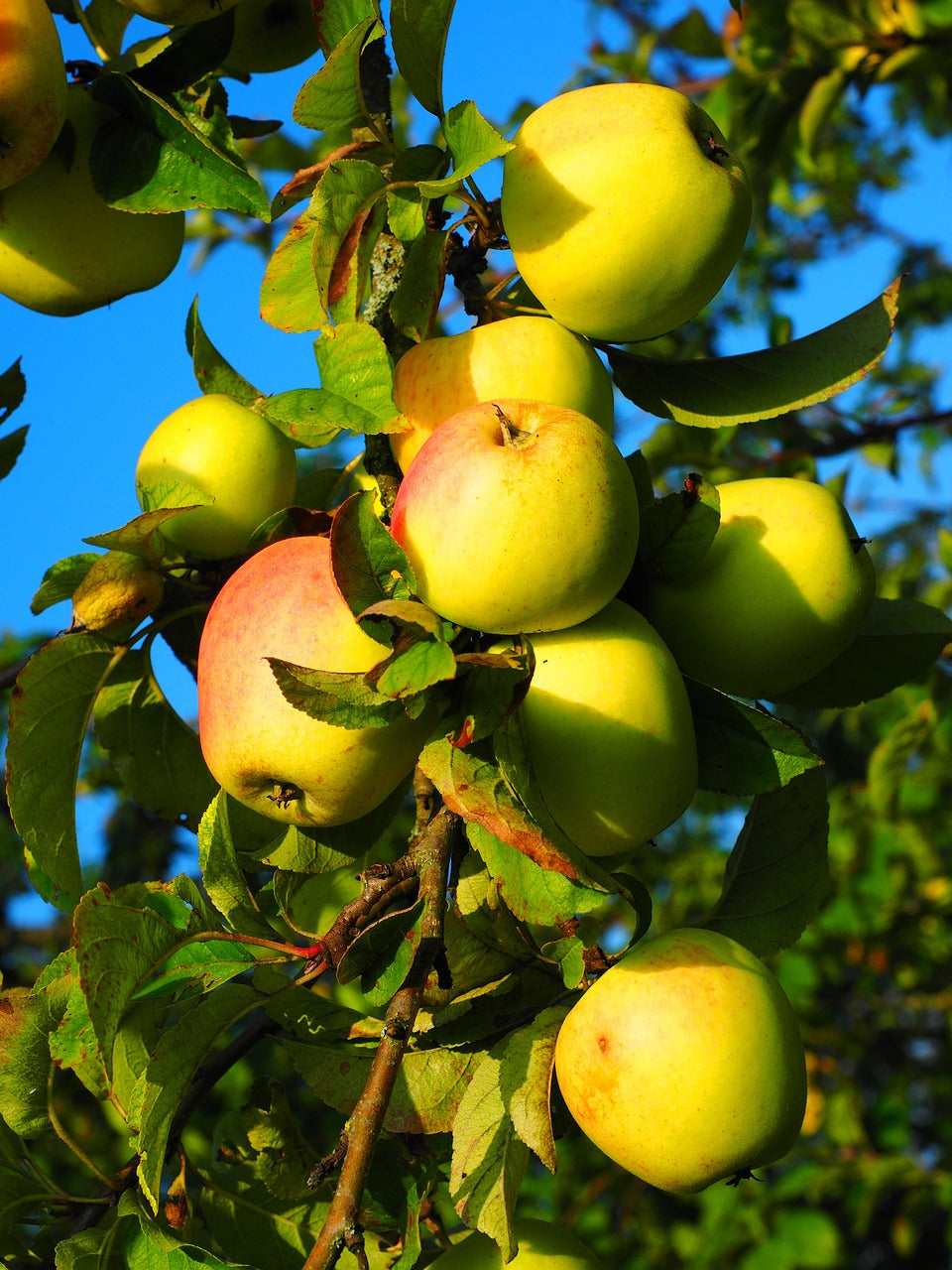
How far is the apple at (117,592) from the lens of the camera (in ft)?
3.82

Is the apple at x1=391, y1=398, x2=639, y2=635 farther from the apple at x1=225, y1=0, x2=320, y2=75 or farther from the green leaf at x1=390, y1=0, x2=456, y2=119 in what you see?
the apple at x1=225, y1=0, x2=320, y2=75

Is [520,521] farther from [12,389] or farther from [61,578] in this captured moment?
[12,389]

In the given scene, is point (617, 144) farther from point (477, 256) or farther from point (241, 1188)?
point (241, 1188)

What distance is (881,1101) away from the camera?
394cm

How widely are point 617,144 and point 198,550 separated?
57 cm

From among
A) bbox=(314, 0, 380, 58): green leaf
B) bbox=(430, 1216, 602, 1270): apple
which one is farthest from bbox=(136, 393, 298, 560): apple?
bbox=(430, 1216, 602, 1270): apple

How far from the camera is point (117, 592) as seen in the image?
1.17 metres

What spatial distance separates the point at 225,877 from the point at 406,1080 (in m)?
0.25

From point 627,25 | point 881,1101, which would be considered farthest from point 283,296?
point 627,25

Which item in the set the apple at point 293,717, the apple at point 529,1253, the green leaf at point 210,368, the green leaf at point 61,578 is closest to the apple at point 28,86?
the green leaf at point 210,368

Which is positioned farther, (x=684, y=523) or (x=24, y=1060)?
(x=24, y=1060)

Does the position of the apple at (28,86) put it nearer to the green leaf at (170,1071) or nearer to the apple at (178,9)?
the apple at (178,9)

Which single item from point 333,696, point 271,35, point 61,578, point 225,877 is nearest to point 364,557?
point 333,696

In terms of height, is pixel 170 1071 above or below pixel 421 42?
below
